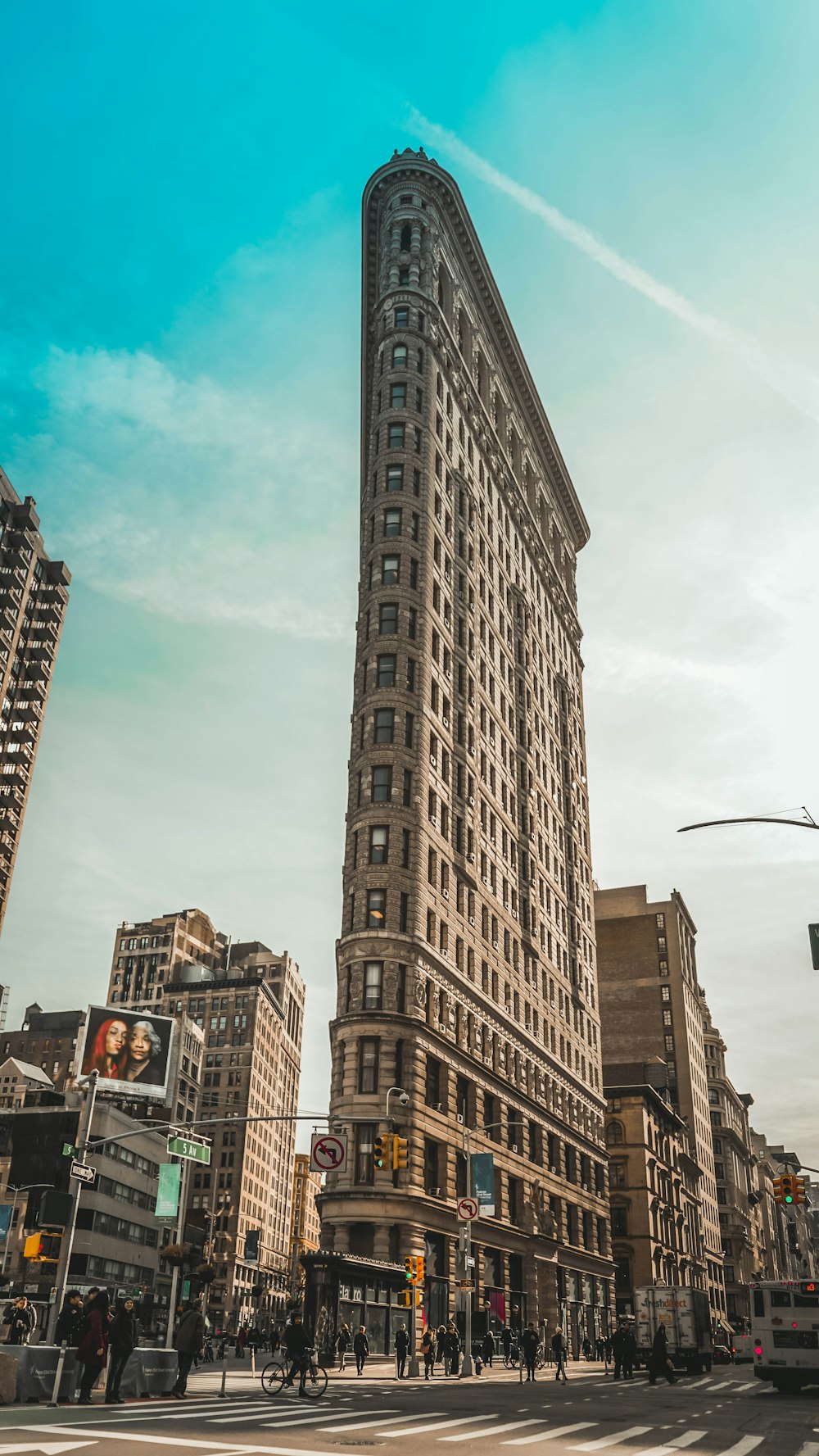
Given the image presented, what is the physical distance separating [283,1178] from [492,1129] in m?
148

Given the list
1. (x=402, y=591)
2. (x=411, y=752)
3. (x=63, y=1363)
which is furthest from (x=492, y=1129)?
(x=63, y=1363)

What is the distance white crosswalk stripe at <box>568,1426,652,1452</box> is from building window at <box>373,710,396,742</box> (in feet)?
135

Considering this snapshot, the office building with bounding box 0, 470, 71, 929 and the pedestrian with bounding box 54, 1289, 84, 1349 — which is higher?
the office building with bounding box 0, 470, 71, 929

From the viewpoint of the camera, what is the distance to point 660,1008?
439ft

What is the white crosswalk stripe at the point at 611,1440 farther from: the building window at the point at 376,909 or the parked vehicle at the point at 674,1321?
the building window at the point at 376,909

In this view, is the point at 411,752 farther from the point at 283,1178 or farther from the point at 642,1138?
the point at 283,1178

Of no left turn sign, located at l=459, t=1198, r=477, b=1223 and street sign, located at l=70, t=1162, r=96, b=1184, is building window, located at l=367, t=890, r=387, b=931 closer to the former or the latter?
no left turn sign, located at l=459, t=1198, r=477, b=1223

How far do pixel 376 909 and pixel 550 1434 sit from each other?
36.4 m

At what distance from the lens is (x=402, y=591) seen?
63.8m

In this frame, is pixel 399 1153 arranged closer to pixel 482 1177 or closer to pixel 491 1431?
pixel 482 1177

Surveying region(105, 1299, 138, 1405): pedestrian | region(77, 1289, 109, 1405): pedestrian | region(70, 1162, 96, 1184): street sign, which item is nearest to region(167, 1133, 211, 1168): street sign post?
region(70, 1162, 96, 1184): street sign

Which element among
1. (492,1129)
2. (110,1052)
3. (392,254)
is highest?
(392,254)

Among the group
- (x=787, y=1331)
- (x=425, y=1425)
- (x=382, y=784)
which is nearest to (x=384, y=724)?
(x=382, y=784)

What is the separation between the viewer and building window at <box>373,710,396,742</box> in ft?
195
